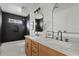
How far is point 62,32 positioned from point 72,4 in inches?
26.5

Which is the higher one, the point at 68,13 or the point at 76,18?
the point at 68,13

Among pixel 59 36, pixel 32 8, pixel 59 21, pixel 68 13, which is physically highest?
pixel 32 8

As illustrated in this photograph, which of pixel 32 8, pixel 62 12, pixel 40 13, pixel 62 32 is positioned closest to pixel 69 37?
pixel 62 32

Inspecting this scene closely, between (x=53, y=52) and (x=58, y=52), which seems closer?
(x=58, y=52)

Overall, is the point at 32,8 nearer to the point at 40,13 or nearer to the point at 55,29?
the point at 40,13

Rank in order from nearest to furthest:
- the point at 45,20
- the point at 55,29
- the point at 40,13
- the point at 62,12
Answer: the point at 62,12
the point at 55,29
the point at 45,20
the point at 40,13

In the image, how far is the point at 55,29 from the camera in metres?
2.11

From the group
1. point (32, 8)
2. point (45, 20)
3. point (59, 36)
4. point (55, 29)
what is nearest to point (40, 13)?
point (45, 20)

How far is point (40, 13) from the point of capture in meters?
2.98

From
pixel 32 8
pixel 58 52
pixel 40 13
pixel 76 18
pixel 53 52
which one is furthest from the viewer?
pixel 32 8

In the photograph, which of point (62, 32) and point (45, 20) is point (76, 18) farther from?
point (45, 20)

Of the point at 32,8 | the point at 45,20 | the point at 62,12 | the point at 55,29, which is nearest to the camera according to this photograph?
the point at 62,12

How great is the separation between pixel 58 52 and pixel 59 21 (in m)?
1.04

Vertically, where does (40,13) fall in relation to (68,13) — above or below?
above
